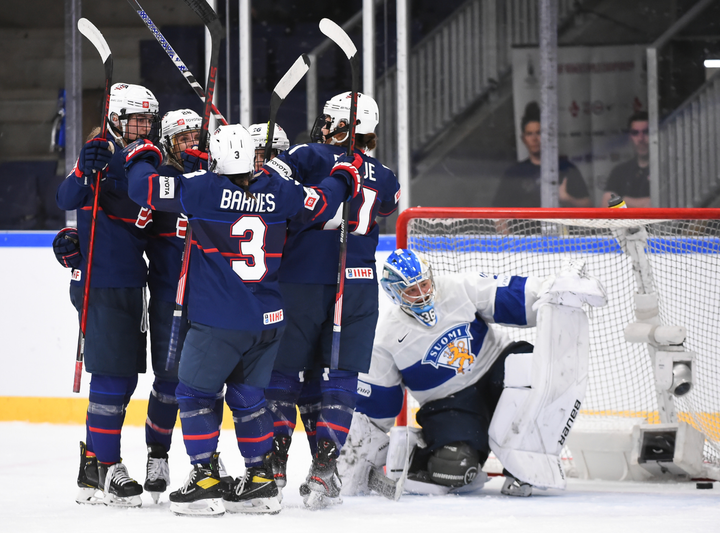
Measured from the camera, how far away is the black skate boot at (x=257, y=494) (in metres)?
2.59

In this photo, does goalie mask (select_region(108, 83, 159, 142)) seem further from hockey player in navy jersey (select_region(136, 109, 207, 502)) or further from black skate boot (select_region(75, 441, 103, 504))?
black skate boot (select_region(75, 441, 103, 504))

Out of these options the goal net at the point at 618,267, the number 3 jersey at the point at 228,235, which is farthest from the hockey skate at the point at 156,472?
the goal net at the point at 618,267

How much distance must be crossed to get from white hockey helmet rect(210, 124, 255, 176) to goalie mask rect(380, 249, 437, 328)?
0.68 metres

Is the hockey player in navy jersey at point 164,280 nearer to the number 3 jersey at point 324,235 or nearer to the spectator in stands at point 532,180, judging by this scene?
the number 3 jersey at point 324,235

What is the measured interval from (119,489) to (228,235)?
80cm

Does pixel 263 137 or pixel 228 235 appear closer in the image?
pixel 228 235

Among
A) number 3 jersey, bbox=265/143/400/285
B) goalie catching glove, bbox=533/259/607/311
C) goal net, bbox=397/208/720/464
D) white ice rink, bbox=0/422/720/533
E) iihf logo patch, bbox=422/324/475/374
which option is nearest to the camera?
white ice rink, bbox=0/422/720/533

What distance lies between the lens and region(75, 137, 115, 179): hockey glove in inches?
102

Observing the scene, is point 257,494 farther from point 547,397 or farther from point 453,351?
point 547,397

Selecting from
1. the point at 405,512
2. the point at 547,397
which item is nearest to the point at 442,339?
the point at 547,397

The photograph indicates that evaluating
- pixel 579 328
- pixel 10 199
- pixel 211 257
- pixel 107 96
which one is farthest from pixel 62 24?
pixel 579 328

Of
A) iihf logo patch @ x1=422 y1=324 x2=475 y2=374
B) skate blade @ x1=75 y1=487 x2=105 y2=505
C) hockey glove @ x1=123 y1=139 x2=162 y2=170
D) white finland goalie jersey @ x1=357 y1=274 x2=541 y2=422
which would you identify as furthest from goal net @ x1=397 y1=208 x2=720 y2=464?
skate blade @ x1=75 y1=487 x2=105 y2=505

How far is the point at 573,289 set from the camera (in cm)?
298

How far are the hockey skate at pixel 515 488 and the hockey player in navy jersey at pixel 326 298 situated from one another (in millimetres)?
589
